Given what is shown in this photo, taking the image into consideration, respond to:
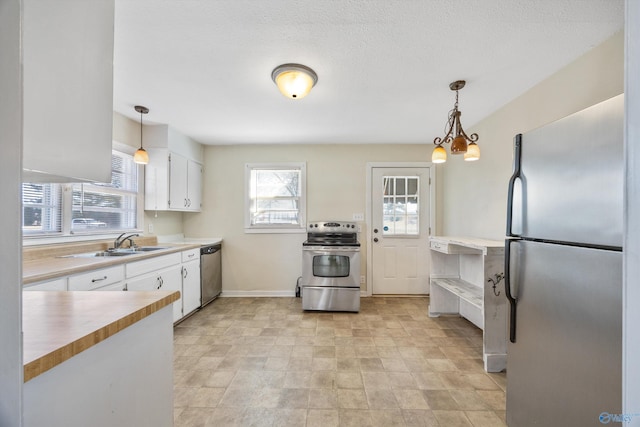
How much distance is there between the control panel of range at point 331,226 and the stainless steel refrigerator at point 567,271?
244 centimetres

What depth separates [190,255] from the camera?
131 inches

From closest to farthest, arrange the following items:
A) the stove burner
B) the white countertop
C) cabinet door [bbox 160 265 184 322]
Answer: cabinet door [bbox 160 265 184 322]
the white countertop
the stove burner

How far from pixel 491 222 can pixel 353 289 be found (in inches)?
69.0

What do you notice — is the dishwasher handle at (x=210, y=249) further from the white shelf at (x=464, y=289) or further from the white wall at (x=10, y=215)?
the white wall at (x=10, y=215)

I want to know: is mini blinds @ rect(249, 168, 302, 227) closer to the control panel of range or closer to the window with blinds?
the control panel of range

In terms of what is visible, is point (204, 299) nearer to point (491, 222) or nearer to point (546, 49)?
point (491, 222)

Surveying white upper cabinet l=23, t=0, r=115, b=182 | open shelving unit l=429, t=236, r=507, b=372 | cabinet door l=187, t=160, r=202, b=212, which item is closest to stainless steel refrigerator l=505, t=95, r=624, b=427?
open shelving unit l=429, t=236, r=507, b=372

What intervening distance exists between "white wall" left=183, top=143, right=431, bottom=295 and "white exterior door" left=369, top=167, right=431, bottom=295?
213 millimetres

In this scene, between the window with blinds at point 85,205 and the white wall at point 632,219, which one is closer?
the white wall at point 632,219

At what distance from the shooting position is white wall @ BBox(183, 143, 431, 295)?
424 centimetres

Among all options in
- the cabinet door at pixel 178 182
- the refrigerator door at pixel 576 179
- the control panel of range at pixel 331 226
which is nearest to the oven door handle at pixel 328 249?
the control panel of range at pixel 331 226

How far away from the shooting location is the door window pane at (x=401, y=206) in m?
4.19

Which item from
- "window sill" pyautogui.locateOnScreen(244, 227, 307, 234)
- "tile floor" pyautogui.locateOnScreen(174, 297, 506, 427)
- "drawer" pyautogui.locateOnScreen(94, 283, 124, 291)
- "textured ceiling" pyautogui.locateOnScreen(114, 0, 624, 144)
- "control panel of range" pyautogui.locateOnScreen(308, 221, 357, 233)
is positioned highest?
"textured ceiling" pyautogui.locateOnScreen(114, 0, 624, 144)

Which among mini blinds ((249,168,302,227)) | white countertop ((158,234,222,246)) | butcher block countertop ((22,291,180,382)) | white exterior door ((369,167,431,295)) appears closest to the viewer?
butcher block countertop ((22,291,180,382))
